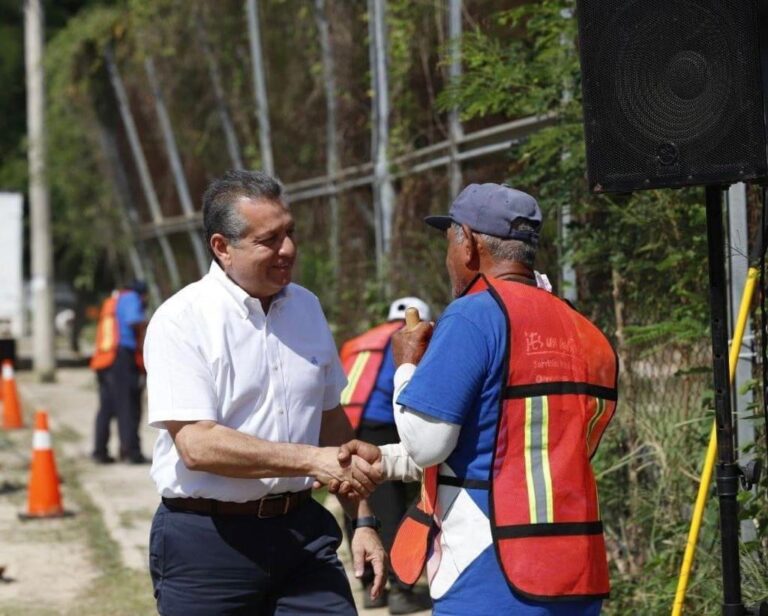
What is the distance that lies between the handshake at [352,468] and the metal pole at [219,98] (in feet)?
39.7

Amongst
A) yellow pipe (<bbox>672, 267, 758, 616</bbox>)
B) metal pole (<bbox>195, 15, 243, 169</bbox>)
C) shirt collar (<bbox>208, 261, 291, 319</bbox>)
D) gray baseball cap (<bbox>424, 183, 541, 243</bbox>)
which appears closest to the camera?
gray baseball cap (<bbox>424, 183, 541, 243</bbox>)

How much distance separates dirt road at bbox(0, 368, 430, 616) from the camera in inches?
331

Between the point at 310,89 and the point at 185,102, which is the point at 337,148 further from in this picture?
the point at 185,102

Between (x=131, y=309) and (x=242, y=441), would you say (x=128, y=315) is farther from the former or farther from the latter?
(x=242, y=441)

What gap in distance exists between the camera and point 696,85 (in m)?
4.45

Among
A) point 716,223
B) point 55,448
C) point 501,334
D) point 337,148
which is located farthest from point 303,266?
point 501,334

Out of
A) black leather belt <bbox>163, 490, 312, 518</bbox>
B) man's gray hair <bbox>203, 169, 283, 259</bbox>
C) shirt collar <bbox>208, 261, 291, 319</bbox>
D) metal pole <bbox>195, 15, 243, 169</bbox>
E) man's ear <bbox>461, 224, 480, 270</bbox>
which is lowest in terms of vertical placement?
black leather belt <bbox>163, 490, 312, 518</bbox>

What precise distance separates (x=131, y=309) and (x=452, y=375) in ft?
35.2

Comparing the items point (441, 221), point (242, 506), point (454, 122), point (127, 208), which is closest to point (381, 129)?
point (454, 122)

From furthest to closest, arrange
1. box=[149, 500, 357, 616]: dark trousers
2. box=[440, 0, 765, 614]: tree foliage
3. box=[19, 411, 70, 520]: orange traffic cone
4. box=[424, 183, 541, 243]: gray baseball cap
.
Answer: box=[19, 411, 70, 520]: orange traffic cone → box=[440, 0, 765, 614]: tree foliage → box=[149, 500, 357, 616]: dark trousers → box=[424, 183, 541, 243]: gray baseball cap

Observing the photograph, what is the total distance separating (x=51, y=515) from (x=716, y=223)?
7.65 meters

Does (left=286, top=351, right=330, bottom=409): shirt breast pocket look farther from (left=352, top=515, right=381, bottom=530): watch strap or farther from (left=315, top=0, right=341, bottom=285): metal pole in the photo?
(left=315, top=0, right=341, bottom=285): metal pole

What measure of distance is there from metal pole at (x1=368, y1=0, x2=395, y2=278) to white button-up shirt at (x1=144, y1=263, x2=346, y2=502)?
6.77 metres

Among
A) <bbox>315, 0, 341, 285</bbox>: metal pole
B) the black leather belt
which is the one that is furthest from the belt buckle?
<bbox>315, 0, 341, 285</bbox>: metal pole
